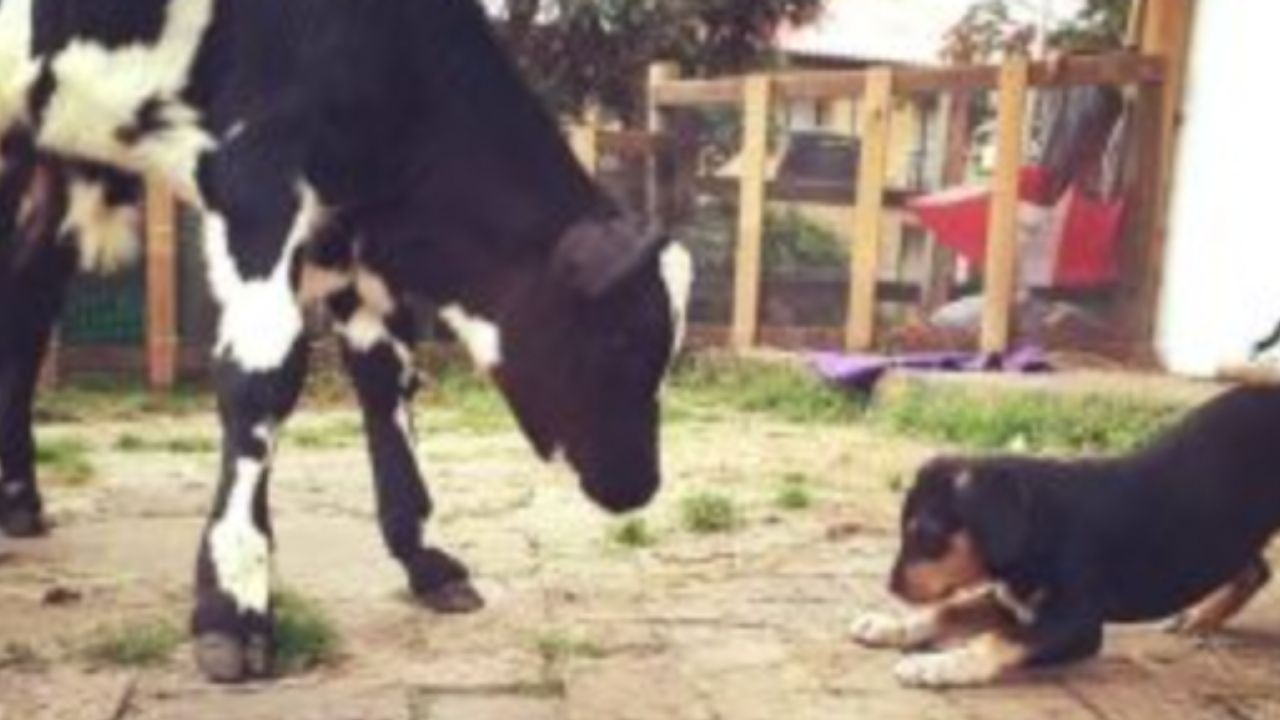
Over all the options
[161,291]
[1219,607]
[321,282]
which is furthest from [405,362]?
[161,291]

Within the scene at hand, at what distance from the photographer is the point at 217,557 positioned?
422cm

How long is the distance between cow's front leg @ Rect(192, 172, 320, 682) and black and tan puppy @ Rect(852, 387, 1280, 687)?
148cm

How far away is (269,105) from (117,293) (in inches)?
230

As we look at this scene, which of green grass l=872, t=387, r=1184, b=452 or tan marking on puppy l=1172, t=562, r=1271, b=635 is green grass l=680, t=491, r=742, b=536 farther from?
green grass l=872, t=387, r=1184, b=452

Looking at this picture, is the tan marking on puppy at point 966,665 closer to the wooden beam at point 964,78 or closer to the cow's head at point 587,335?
the cow's head at point 587,335

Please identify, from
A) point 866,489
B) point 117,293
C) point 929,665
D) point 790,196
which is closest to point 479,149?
point 929,665

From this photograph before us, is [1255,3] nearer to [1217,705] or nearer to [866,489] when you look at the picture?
[866,489]

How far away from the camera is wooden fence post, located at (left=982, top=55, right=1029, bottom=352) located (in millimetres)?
9258

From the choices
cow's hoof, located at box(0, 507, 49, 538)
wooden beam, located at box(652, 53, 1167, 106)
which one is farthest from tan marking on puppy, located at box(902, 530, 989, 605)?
wooden beam, located at box(652, 53, 1167, 106)

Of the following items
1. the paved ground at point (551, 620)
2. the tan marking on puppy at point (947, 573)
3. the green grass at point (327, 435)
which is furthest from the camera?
the green grass at point (327, 435)

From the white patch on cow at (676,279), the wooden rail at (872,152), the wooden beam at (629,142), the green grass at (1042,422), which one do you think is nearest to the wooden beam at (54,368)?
the wooden beam at (629,142)

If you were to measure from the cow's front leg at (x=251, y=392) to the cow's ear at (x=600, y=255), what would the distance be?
61cm

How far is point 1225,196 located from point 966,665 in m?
5.76

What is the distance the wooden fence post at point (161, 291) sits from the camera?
959cm
